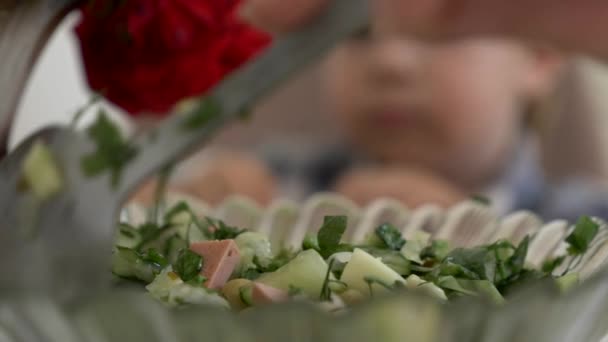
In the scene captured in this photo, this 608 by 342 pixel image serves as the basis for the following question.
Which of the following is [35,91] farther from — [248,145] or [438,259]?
[248,145]

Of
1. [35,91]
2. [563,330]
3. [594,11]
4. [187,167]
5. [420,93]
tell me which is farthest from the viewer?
[187,167]

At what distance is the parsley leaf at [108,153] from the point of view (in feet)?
0.68

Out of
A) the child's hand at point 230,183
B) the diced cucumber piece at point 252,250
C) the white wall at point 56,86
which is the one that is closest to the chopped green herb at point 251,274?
the diced cucumber piece at point 252,250

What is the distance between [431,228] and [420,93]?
609 mm

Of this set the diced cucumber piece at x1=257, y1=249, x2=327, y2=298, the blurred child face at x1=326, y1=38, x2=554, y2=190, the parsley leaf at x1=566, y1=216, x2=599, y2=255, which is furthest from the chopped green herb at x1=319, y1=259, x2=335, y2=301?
the blurred child face at x1=326, y1=38, x2=554, y2=190

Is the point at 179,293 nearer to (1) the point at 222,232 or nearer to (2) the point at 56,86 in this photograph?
(1) the point at 222,232

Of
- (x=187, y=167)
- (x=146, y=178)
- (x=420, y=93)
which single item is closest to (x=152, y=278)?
(x=146, y=178)

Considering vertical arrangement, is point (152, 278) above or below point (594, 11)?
below

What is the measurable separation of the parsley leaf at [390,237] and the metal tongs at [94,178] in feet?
0.28

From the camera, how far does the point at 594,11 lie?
51 cm

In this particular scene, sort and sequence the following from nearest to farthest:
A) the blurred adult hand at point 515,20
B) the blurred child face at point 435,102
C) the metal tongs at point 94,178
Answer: the metal tongs at point 94,178 < the blurred adult hand at point 515,20 < the blurred child face at point 435,102

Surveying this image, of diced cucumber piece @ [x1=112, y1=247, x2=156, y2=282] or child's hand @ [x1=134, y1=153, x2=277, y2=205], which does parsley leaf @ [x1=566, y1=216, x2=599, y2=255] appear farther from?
child's hand @ [x1=134, y1=153, x2=277, y2=205]

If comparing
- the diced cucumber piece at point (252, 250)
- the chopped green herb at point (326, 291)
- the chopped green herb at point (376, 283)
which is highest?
the chopped green herb at point (376, 283)

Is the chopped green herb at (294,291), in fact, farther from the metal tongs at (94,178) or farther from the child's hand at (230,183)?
the child's hand at (230,183)
